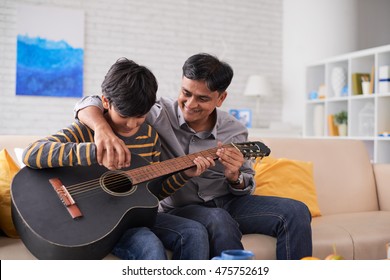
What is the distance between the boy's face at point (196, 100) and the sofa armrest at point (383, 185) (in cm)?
128

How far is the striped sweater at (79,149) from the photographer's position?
1603 millimetres

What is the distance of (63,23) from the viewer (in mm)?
5004

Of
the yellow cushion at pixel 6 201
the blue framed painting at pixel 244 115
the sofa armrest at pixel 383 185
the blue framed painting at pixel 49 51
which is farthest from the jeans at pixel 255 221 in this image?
the blue framed painting at pixel 244 115

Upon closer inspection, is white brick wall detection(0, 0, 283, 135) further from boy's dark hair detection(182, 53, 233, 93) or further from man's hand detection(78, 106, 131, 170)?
man's hand detection(78, 106, 131, 170)

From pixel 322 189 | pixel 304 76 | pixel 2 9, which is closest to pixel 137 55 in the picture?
pixel 2 9

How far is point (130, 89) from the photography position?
1.70 meters

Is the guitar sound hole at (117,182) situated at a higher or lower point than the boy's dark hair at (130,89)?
lower

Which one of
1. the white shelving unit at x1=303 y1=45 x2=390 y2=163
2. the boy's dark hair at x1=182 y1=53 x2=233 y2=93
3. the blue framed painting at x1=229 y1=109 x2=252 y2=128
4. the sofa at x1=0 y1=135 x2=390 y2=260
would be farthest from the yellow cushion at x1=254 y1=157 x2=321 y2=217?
the blue framed painting at x1=229 y1=109 x2=252 y2=128

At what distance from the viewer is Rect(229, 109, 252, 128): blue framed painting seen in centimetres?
572

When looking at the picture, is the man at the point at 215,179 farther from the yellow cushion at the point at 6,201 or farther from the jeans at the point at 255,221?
the yellow cushion at the point at 6,201

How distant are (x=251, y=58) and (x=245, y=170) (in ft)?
13.1

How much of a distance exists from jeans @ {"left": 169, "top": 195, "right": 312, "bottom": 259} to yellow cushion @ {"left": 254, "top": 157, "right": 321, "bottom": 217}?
401 mm

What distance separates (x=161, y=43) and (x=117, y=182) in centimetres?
397
